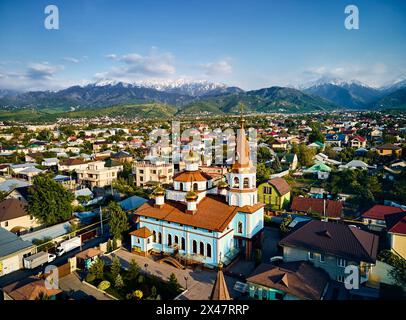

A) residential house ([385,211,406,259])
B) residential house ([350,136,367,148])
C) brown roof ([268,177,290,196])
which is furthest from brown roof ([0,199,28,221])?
residential house ([350,136,367,148])

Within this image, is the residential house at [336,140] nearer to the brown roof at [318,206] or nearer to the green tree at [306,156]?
the green tree at [306,156]

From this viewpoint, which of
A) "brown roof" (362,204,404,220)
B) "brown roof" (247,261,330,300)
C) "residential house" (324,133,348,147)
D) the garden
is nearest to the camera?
"brown roof" (247,261,330,300)

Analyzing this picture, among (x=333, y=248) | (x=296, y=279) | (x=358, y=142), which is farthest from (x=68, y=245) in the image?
(x=358, y=142)

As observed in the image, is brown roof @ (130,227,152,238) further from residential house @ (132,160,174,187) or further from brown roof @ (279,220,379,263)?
residential house @ (132,160,174,187)

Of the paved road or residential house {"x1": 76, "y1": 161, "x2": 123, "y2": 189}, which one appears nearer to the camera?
the paved road

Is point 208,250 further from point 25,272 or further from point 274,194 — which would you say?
point 274,194
